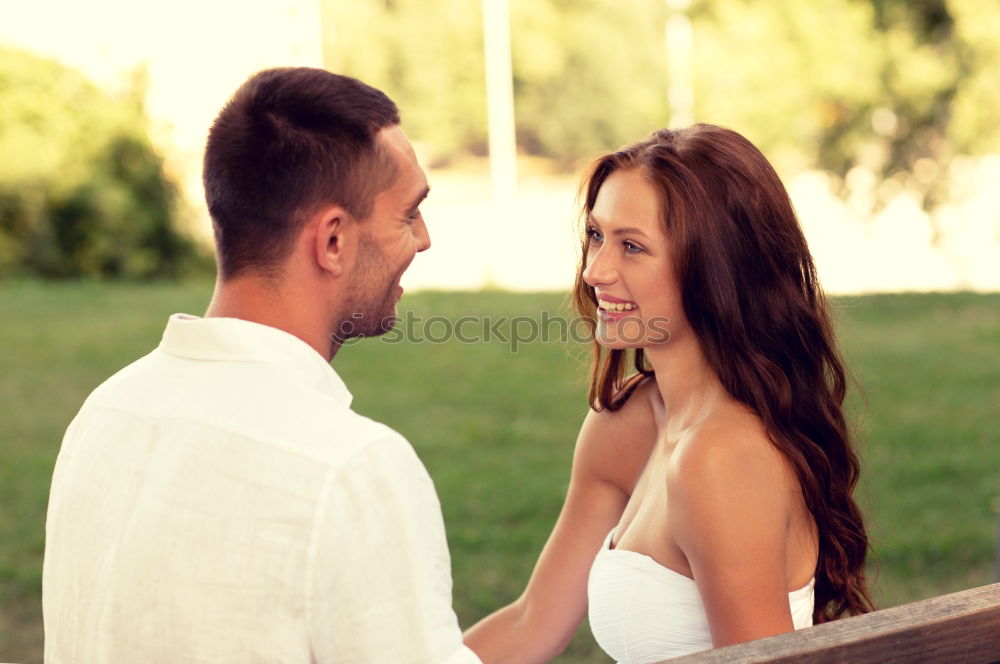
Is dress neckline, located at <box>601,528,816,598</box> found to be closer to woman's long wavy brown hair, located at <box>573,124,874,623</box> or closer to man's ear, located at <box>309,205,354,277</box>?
woman's long wavy brown hair, located at <box>573,124,874,623</box>

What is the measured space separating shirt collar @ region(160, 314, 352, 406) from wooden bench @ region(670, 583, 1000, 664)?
577 mm

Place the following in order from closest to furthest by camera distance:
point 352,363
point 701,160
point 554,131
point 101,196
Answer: point 701,160
point 352,363
point 101,196
point 554,131

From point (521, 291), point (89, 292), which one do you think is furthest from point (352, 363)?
point (89, 292)

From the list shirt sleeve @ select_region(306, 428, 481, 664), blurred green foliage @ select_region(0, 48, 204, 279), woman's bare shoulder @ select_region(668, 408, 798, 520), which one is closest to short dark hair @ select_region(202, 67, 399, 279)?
shirt sleeve @ select_region(306, 428, 481, 664)

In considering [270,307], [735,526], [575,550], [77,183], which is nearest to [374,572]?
[270,307]

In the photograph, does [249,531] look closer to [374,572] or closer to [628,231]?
[374,572]

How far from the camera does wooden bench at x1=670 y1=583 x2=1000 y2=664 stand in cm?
133

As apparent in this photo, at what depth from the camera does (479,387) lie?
8.05 metres

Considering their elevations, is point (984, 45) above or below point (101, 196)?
above

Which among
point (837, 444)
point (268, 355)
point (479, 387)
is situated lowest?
point (479, 387)

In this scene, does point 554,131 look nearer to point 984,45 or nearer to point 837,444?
point 984,45

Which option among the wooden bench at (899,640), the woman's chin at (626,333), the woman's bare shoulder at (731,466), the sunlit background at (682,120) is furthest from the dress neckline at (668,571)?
the sunlit background at (682,120)

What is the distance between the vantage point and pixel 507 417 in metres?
7.41

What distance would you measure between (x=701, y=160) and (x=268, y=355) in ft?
3.60
